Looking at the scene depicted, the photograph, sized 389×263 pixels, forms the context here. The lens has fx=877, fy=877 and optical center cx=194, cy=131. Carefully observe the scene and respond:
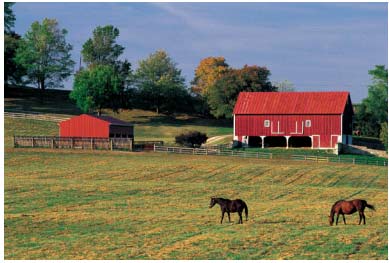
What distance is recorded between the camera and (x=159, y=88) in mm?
125688

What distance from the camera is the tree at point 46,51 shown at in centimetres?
11938

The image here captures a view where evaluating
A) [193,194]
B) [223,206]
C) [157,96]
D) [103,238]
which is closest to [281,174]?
[193,194]

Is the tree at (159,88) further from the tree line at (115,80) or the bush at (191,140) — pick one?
the bush at (191,140)

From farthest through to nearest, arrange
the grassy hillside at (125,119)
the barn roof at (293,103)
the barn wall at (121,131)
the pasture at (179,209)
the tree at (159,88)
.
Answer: the tree at (159,88) → the grassy hillside at (125,119) → the barn roof at (293,103) → the barn wall at (121,131) → the pasture at (179,209)

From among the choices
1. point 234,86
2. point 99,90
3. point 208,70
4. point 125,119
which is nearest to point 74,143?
point 99,90

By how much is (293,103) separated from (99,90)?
28016mm

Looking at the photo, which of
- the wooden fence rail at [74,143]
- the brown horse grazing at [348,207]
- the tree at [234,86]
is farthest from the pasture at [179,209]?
the tree at [234,86]

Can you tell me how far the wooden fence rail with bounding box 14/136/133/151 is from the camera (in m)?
74.5

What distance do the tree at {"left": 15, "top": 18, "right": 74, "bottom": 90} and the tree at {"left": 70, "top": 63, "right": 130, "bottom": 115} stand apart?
24.7ft

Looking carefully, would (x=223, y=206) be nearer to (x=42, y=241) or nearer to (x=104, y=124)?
(x=42, y=241)

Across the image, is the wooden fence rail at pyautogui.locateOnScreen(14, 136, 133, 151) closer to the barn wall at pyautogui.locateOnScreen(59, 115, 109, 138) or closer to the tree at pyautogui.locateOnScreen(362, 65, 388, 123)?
the barn wall at pyautogui.locateOnScreen(59, 115, 109, 138)

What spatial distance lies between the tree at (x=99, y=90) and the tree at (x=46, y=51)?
7.54m

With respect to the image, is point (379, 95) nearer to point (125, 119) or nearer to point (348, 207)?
point (125, 119)

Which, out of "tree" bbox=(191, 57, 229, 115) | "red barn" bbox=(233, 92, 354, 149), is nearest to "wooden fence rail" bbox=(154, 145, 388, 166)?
"red barn" bbox=(233, 92, 354, 149)
